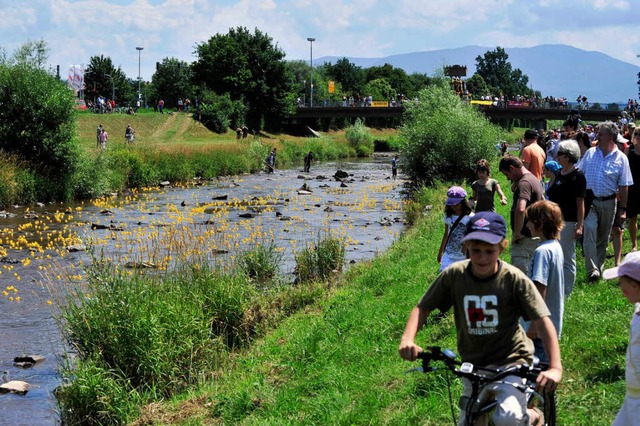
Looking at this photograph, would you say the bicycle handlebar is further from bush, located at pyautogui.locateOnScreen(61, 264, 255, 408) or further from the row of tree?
the row of tree

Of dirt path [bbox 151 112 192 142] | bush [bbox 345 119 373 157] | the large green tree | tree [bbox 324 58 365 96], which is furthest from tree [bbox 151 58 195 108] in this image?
tree [bbox 324 58 365 96]

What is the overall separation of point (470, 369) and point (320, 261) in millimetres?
12987

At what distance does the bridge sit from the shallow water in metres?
42.8

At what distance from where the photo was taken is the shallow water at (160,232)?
1295cm

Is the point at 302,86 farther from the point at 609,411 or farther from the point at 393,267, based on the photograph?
the point at 609,411

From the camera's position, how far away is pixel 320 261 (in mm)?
17562

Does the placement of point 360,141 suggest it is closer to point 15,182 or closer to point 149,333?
point 15,182

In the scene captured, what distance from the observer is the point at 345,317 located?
11914 millimetres

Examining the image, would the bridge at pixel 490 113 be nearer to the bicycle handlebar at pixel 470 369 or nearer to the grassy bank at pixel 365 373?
the grassy bank at pixel 365 373

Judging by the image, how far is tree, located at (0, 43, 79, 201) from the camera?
35156 millimetres

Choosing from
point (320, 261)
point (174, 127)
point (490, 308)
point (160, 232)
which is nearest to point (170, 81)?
point (174, 127)

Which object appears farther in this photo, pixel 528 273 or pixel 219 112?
pixel 219 112

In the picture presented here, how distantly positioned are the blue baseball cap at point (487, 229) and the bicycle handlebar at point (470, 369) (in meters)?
0.71

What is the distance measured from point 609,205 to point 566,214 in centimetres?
157
